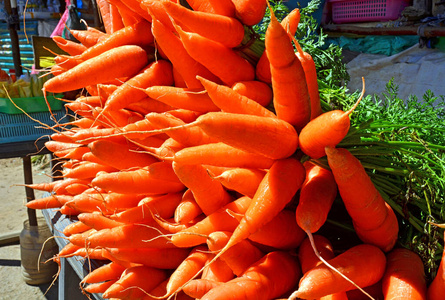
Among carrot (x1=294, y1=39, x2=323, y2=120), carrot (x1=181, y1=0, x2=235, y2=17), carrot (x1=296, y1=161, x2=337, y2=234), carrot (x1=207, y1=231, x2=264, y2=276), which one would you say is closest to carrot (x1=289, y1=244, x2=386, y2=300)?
carrot (x1=296, y1=161, x2=337, y2=234)

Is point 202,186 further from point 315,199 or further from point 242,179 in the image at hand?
point 315,199

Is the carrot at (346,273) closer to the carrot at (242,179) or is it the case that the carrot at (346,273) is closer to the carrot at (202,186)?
the carrot at (242,179)

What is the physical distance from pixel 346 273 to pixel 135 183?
2.69 ft

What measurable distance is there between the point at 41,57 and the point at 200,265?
2.42 m

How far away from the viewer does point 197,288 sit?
1142mm

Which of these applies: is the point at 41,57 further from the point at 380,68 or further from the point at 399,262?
the point at 380,68

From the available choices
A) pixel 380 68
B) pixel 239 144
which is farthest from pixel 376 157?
pixel 380 68

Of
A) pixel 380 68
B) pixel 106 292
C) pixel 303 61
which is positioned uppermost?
pixel 303 61

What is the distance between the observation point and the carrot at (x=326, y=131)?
0.98 m

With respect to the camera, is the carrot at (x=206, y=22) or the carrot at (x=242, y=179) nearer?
the carrot at (x=242, y=179)

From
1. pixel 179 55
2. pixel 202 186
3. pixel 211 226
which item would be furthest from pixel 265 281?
pixel 179 55

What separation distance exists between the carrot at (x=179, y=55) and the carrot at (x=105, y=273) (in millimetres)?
785

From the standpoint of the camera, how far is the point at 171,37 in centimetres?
149

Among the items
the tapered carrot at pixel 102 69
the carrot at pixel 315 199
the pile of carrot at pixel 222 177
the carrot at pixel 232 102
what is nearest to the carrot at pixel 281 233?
the pile of carrot at pixel 222 177
